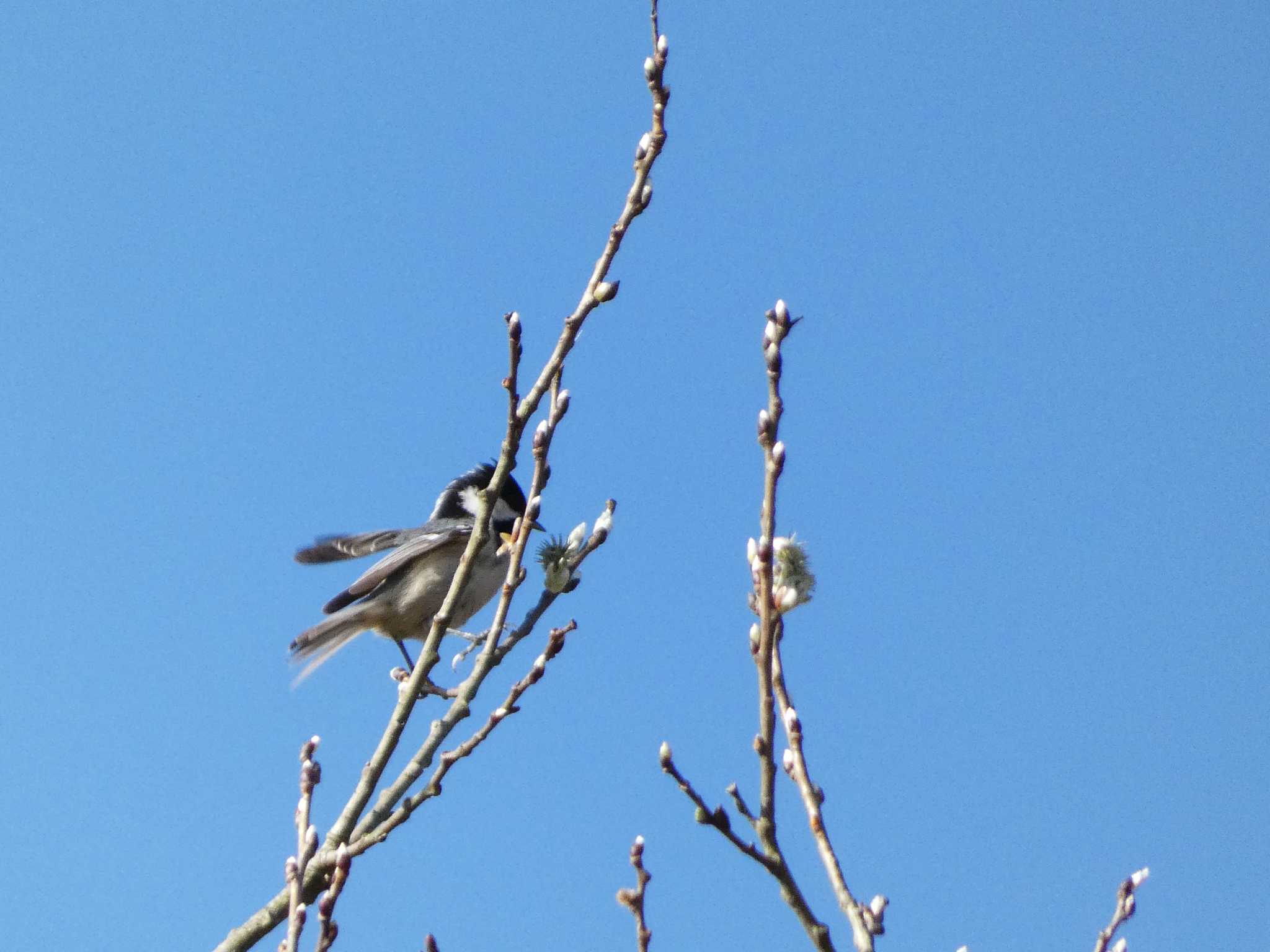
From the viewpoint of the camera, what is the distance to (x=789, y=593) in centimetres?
263

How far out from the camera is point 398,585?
7.44m

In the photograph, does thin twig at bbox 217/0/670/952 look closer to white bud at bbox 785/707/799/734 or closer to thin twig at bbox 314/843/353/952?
thin twig at bbox 314/843/353/952

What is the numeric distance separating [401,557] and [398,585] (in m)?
0.27

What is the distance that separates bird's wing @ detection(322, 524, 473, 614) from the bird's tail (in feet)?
0.22

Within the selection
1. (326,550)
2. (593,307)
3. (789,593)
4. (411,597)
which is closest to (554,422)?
(593,307)

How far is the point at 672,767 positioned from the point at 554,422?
1.34 m

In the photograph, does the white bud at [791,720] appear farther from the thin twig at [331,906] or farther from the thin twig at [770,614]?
the thin twig at [331,906]

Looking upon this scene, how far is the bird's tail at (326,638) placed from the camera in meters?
6.82

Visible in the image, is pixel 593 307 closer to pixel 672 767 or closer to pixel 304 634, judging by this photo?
pixel 672 767

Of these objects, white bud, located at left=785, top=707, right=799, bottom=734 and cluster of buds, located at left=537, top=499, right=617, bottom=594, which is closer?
white bud, located at left=785, top=707, right=799, bottom=734

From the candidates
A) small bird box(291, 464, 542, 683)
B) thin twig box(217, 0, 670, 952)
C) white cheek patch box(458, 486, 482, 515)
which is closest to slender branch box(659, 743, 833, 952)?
thin twig box(217, 0, 670, 952)

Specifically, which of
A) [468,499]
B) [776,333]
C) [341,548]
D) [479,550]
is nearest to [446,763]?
[479,550]

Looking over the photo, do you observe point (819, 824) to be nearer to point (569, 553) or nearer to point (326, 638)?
point (569, 553)

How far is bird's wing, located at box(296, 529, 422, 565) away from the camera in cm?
682
